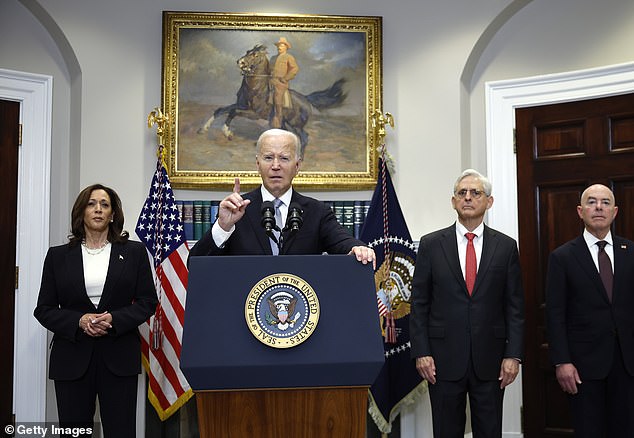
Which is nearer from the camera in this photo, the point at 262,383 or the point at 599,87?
the point at 262,383

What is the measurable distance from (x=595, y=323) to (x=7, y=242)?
11.9 ft

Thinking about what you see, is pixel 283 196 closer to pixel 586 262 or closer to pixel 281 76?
pixel 586 262

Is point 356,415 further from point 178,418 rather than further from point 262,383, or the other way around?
point 178,418

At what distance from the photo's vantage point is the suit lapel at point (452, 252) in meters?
3.55

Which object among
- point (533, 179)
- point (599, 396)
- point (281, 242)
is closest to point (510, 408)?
→ point (599, 396)

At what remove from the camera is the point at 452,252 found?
3.62 m

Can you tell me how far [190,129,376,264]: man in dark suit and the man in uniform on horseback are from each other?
2.25m

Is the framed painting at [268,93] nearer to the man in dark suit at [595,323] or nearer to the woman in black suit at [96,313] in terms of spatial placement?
the woman in black suit at [96,313]

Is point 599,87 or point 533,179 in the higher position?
point 599,87

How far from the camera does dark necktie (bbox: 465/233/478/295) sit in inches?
140

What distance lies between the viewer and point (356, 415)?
78.4 inches

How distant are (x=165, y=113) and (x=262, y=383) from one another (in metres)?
3.16

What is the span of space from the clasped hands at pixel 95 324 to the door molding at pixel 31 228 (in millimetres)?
1249

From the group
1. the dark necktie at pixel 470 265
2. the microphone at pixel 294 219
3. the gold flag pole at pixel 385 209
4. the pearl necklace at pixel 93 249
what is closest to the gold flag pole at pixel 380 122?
the gold flag pole at pixel 385 209
